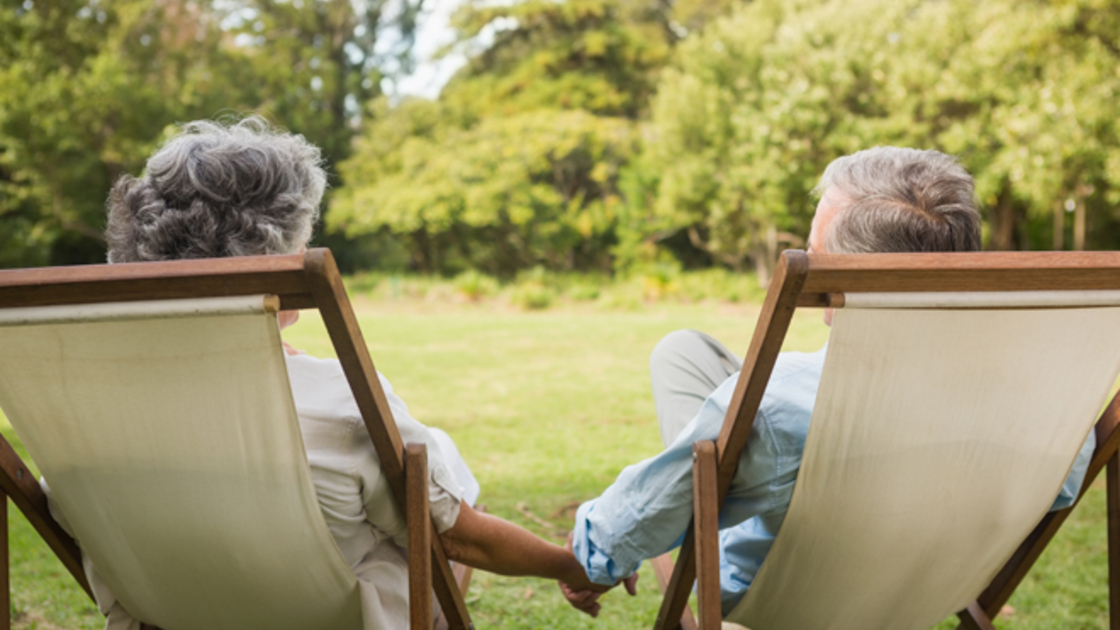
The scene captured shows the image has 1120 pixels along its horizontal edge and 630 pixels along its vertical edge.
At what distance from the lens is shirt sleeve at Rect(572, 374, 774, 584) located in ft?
4.18

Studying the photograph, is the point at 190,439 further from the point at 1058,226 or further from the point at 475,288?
the point at 1058,226

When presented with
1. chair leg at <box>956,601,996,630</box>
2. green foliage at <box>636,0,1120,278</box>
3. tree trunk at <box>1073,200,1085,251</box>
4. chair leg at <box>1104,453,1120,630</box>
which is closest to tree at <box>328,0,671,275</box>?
green foliage at <box>636,0,1120,278</box>

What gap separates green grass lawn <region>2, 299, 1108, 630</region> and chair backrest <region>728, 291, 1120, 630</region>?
981mm

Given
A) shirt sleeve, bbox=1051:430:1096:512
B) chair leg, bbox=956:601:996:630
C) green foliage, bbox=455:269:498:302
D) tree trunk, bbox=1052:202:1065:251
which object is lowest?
green foliage, bbox=455:269:498:302

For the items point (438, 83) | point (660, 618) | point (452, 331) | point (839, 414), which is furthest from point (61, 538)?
point (438, 83)

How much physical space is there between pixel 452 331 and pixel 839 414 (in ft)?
26.3

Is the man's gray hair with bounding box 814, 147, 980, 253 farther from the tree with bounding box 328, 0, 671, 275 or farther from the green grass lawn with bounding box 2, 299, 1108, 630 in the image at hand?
the tree with bounding box 328, 0, 671, 275

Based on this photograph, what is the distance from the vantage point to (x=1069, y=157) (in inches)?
366

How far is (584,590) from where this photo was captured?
174 centimetres

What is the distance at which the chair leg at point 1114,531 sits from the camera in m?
1.40

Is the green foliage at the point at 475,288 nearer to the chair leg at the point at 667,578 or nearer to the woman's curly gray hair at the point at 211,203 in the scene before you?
the chair leg at the point at 667,578

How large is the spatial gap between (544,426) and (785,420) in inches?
136

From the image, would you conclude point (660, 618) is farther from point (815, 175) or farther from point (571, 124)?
point (571, 124)

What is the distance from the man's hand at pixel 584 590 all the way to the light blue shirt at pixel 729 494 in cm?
9
